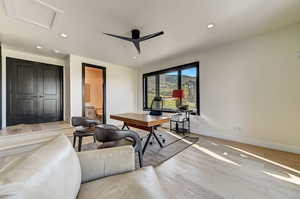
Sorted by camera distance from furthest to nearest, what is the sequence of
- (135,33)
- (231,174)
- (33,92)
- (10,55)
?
(33,92) < (10,55) < (135,33) < (231,174)

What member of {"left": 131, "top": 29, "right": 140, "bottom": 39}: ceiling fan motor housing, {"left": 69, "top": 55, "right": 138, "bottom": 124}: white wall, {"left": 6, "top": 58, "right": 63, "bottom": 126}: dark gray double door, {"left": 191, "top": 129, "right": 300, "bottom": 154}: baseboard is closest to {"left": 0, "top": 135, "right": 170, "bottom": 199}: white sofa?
{"left": 131, "top": 29, "right": 140, "bottom": 39}: ceiling fan motor housing

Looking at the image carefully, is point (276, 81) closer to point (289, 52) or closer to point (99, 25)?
point (289, 52)

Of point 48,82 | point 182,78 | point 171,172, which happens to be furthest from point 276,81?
point 48,82

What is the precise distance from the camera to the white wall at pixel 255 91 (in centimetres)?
265

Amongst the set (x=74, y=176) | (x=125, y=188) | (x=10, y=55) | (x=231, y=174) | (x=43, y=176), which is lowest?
(x=231, y=174)

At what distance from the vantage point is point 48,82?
445 cm

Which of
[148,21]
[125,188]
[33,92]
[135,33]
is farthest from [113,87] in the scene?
[125,188]

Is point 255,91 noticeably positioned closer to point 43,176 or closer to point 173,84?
point 173,84

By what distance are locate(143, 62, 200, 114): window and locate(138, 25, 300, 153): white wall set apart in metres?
0.28

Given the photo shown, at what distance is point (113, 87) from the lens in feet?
17.6

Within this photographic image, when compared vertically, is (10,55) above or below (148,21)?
below

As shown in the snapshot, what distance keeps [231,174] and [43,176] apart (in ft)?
7.37

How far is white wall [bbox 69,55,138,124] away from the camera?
421 cm

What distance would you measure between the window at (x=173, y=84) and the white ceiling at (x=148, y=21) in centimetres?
101
